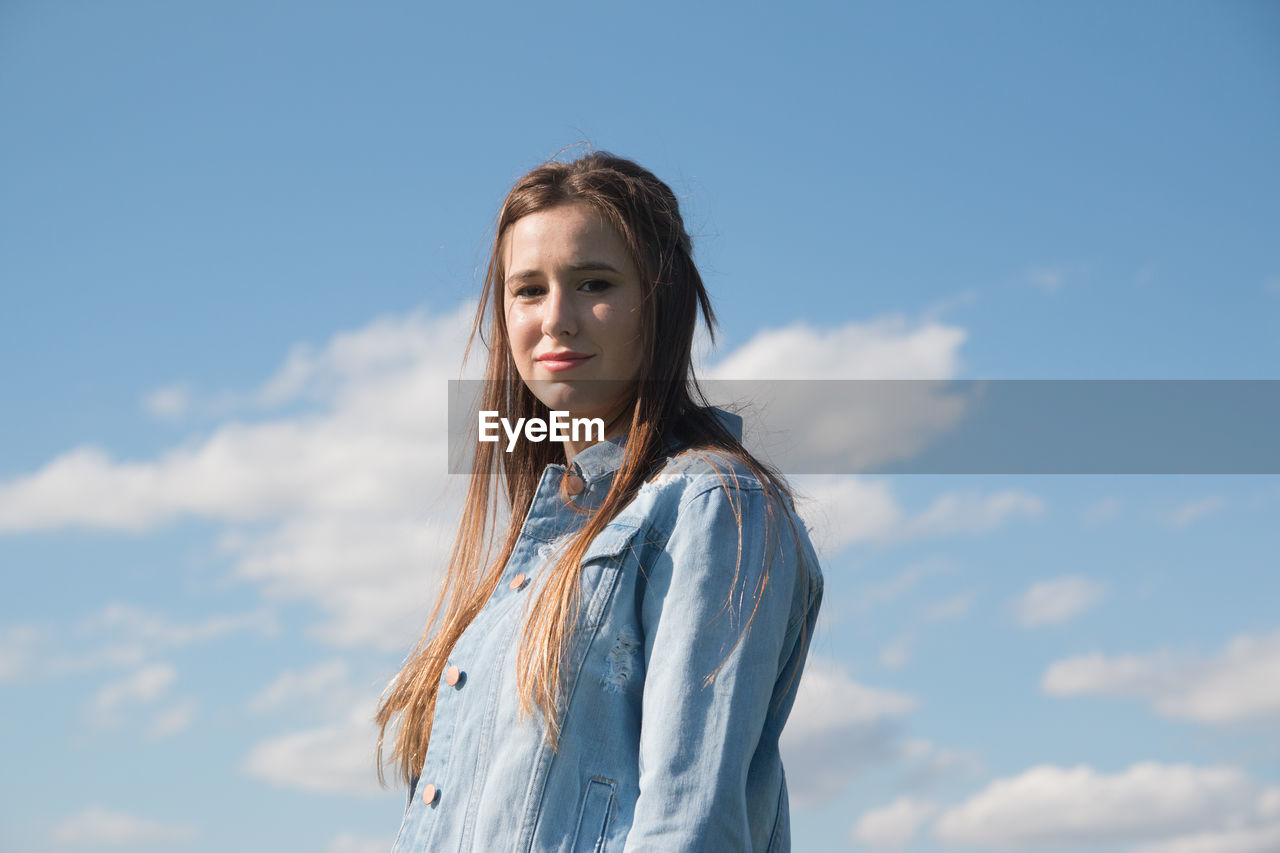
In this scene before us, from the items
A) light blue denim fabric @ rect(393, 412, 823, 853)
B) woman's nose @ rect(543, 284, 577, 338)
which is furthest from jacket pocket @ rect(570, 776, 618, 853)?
woman's nose @ rect(543, 284, 577, 338)

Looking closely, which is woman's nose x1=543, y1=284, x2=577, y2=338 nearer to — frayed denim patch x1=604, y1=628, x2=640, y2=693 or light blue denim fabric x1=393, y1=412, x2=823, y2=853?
light blue denim fabric x1=393, y1=412, x2=823, y2=853

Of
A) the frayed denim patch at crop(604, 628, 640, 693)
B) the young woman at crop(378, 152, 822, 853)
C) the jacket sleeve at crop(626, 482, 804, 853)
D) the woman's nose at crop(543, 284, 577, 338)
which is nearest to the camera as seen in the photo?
the jacket sleeve at crop(626, 482, 804, 853)

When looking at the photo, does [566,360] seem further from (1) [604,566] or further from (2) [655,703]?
(2) [655,703]

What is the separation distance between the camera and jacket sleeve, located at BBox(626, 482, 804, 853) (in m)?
2.55

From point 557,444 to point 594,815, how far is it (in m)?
1.45

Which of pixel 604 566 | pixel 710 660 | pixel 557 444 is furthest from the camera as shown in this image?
pixel 557 444

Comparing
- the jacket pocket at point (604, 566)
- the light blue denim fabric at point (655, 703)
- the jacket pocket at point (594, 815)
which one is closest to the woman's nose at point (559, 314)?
the light blue denim fabric at point (655, 703)

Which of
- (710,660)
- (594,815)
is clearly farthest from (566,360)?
(594,815)

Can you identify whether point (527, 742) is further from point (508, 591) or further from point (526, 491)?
A: point (526, 491)

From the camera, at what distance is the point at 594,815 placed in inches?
108

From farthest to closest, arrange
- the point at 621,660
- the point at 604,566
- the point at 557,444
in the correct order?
the point at 557,444 → the point at 604,566 → the point at 621,660

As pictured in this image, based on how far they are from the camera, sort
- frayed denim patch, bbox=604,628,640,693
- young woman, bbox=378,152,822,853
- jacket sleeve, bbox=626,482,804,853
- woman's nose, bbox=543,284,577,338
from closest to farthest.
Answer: jacket sleeve, bbox=626,482,804,853
young woman, bbox=378,152,822,853
frayed denim patch, bbox=604,628,640,693
woman's nose, bbox=543,284,577,338

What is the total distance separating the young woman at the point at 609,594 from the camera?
268 centimetres

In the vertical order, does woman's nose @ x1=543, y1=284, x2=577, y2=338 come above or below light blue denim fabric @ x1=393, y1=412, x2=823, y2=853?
above
